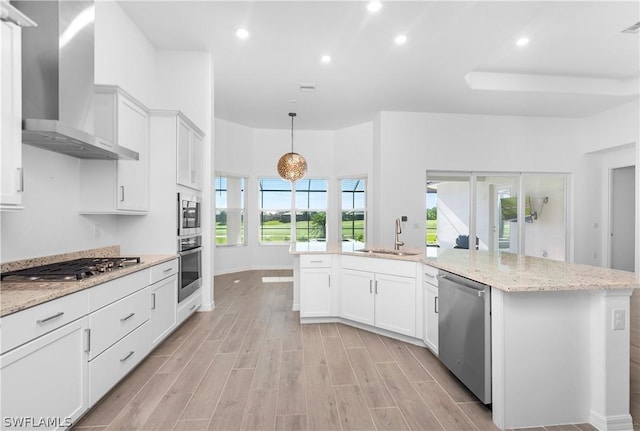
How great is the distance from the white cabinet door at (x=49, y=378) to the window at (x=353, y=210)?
229 inches

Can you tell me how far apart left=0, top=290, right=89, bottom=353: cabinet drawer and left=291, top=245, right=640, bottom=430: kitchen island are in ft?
7.64

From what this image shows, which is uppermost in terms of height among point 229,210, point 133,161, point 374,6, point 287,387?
point 374,6

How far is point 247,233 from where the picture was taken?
703 centimetres

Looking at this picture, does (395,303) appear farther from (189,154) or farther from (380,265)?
(189,154)

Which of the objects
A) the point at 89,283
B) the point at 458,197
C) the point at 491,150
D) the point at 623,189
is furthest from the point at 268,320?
the point at 623,189

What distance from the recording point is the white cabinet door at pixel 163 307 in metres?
2.58

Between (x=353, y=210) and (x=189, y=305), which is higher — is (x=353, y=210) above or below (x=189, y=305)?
above

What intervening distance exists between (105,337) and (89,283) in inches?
16.3

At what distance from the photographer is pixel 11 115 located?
158 centimetres

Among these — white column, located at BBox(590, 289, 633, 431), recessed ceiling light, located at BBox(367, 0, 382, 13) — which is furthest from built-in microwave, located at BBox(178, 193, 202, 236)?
white column, located at BBox(590, 289, 633, 431)

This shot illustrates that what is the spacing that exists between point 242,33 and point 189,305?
10.2 feet

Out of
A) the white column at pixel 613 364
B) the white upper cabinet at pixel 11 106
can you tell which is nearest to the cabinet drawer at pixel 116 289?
the white upper cabinet at pixel 11 106

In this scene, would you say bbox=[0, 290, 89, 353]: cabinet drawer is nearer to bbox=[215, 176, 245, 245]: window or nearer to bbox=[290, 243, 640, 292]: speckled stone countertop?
bbox=[290, 243, 640, 292]: speckled stone countertop

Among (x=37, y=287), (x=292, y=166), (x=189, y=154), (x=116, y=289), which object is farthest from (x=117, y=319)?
(x=292, y=166)
